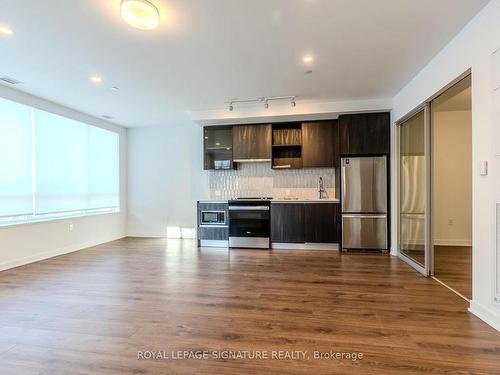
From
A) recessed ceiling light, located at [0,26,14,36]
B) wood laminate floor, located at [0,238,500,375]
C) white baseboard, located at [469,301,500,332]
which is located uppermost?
recessed ceiling light, located at [0,26,14,36]

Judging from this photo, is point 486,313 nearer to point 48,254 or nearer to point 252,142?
point 252,142

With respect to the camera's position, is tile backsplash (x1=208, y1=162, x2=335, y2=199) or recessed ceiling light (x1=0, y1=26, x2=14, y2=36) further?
tile backsplash (x1=208, y1=162, x2=335, y2=199)

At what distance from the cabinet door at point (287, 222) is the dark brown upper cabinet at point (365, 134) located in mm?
1393

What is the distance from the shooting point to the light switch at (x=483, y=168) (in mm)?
2332

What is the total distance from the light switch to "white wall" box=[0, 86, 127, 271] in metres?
5.93

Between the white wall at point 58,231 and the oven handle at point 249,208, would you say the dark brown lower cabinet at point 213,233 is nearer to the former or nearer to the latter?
the oven handle at point 249,208

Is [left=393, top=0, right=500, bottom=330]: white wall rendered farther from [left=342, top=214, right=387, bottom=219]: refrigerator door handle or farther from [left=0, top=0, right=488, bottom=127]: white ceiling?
[left=342, top=214, right=387, bottom=219]: refrigerator door handle

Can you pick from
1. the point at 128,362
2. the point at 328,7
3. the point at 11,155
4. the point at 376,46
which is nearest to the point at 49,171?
the point at 11,155

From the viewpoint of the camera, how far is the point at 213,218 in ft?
18.3

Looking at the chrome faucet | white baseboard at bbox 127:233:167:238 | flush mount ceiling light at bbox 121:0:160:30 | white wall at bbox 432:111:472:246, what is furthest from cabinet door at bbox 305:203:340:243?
flush mount ceiling light at bbox 121:0:160:30

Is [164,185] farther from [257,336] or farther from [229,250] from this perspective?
[257,336]

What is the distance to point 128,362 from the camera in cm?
184

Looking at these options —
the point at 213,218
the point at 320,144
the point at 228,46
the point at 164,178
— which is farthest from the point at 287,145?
the point at 164,178

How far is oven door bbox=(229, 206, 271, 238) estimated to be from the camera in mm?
5359
